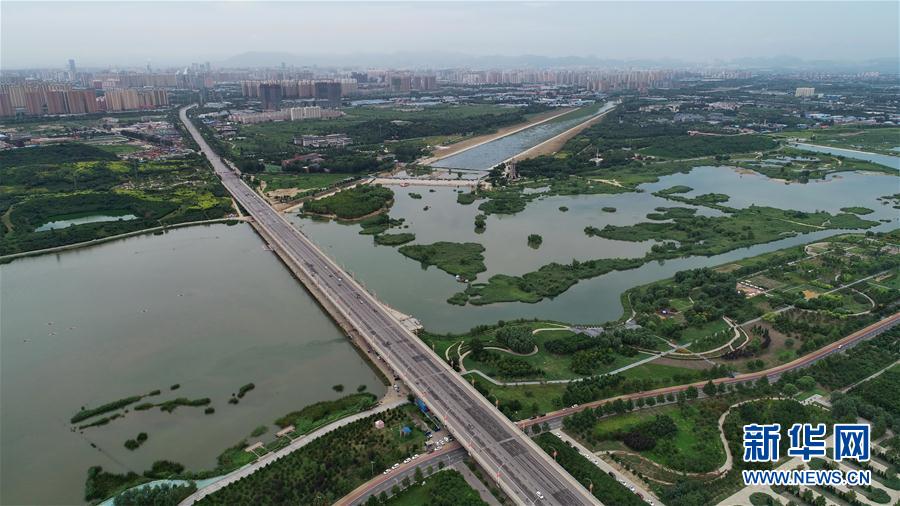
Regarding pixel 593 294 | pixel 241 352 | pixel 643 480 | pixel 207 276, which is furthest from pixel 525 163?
pixel 643 480

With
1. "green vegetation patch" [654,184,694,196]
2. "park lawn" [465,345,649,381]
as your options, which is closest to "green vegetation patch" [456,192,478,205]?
"green vegetation patch" [654,184,694,196]

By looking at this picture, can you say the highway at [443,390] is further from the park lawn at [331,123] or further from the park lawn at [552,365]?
the park lawn at [331,123]

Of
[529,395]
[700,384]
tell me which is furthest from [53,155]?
[700,384]

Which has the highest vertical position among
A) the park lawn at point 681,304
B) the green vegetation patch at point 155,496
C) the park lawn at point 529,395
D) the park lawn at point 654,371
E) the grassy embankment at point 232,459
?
the park lawn at point 681,304

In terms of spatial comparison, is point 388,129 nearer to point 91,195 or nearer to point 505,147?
point 505,147

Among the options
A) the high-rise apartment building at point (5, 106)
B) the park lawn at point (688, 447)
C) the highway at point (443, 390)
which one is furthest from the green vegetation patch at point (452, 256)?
the high-rise apartment building at point (5, 106)

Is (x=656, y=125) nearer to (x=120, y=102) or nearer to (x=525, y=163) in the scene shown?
(x=525, y=163)
